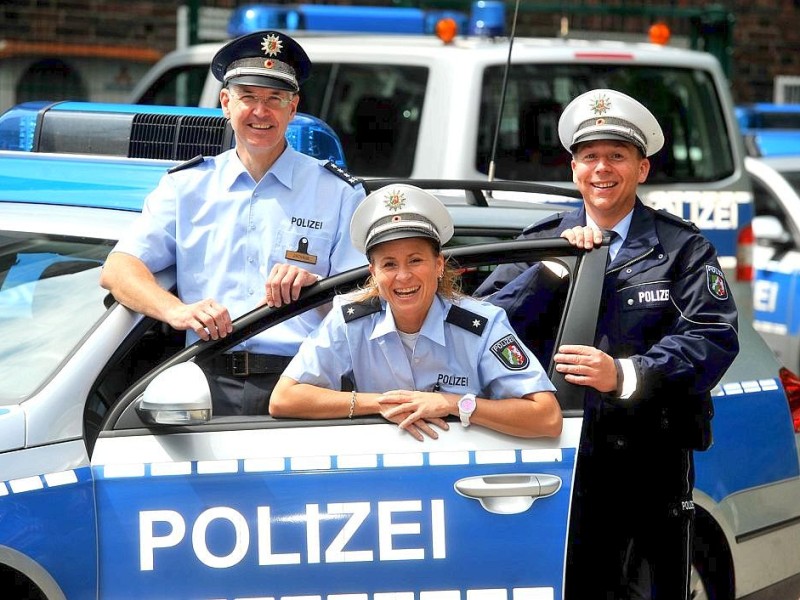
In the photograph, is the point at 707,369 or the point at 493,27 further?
the point at 493,27

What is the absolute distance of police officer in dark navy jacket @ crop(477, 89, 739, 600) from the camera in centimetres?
329

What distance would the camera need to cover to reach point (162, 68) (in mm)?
7824

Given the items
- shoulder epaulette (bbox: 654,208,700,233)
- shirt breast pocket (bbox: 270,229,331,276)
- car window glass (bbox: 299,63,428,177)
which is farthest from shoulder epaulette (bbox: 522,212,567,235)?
car window glass (bbox: 299,63,428,177)

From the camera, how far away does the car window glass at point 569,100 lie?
647 cm

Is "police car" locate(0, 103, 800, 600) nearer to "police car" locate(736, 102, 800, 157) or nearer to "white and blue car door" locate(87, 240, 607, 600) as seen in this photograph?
"white and blue car door" locate(87, 240, 607, 600)

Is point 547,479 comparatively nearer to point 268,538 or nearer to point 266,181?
point 268,538

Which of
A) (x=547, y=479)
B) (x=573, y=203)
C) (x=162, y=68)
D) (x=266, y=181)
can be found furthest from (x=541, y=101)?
(x=547, y=479)

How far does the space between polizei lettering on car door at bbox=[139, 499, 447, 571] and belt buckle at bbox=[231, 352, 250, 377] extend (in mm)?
424

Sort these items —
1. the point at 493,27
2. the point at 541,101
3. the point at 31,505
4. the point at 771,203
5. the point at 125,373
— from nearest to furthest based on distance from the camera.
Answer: the point at 31,505 < the point at 125,373 < the point at 541,101 < the point at 493,27 < the point at 771,203

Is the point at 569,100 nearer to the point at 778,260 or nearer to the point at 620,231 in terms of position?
the point at 778,260

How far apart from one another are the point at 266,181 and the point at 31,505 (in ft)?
3.33

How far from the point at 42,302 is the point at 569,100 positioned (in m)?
3.71

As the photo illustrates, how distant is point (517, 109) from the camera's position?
656 cm

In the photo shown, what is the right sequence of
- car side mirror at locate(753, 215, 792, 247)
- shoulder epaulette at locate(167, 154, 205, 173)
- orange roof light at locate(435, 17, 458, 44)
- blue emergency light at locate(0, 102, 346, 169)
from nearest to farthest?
shoulder epaulette at locate(167, 154, 205, 173) → blue emergency light at locate(0, 102, 346, 169) → orange roof light at locate(435, 17, 458, 44) → car side mirror at locate(753, 215, 792, 247)
